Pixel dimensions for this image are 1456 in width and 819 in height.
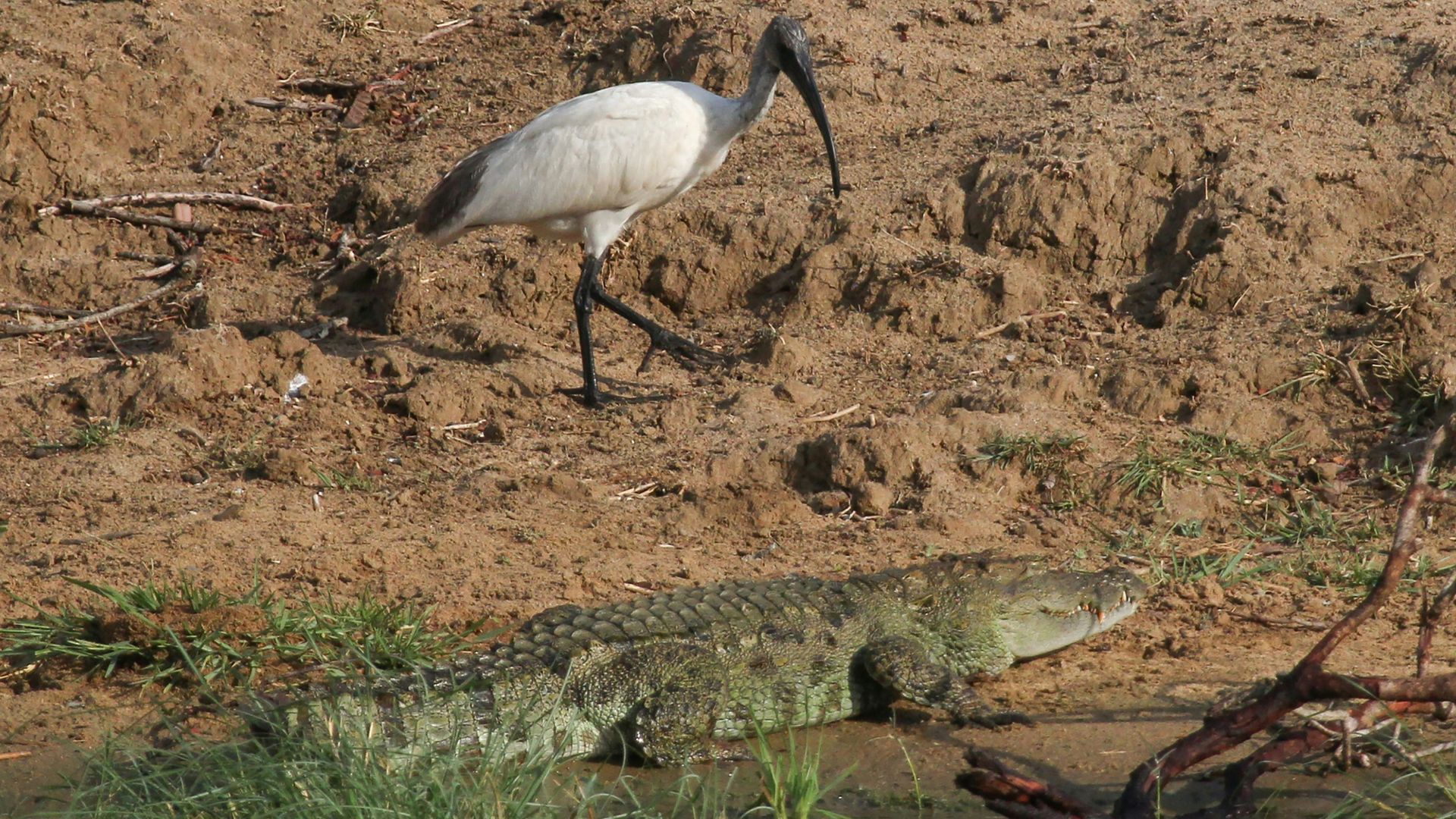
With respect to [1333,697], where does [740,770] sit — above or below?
below

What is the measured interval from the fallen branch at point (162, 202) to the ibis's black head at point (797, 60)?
10.4 feet

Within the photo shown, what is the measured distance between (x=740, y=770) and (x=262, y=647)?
151 cm

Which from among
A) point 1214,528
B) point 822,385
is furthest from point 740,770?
point 822,385

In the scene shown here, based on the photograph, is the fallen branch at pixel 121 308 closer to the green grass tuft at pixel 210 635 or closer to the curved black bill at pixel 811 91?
the green grass tuft at pixel 210 635

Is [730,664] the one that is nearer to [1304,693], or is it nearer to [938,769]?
[938,769]

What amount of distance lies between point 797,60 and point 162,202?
3.94 m

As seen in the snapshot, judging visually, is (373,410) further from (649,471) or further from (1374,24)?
(1374,24)

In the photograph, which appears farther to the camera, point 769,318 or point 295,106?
point 295,106

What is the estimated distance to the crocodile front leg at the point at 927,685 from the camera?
4.07 meters

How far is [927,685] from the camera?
4.11 metres

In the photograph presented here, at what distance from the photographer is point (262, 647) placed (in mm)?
4324

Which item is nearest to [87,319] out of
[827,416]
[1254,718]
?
[827,416]

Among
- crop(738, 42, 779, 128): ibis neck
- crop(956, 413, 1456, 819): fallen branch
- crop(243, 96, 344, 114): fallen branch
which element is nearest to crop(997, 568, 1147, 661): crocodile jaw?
crop(956, 413, 1456, 819): fallen branch

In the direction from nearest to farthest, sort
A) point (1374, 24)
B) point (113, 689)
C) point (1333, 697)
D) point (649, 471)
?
point (1333, 697) → point (113, 689) → point (649, 471) → point (1374, 24)
